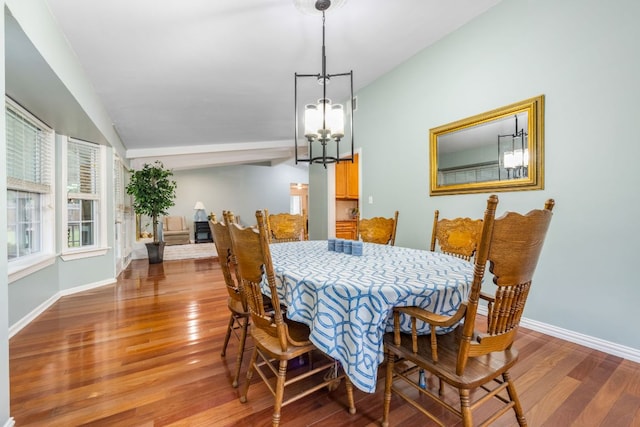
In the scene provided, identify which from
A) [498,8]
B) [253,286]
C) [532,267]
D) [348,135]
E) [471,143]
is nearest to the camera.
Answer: [532,267]

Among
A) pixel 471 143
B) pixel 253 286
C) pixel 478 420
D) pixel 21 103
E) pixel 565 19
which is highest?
pixel 565 19

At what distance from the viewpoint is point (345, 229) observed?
5922mm

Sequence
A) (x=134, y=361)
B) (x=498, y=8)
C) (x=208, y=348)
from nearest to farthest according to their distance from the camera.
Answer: (x=134, y=361)
(x=208, y=348)
(x=498, y=8)

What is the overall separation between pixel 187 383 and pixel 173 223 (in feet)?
25.3

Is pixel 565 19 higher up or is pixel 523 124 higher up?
pixel 565 19

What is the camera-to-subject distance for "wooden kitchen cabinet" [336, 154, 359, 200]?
5.69 metres

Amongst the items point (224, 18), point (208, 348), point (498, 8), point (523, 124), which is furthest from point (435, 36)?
point (208, 348)

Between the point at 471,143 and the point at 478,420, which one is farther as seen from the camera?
the point at 471,143

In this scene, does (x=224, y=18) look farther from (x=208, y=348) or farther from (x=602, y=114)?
(x=602, y=114)

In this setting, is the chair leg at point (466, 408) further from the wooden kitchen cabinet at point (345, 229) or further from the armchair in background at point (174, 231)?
the armchair in background at point (174, 231)

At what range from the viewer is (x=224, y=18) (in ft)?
7.72

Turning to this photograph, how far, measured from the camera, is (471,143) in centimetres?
280

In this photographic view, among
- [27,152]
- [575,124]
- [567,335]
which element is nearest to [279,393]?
[567,335]

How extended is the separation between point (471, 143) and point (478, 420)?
234 cm
